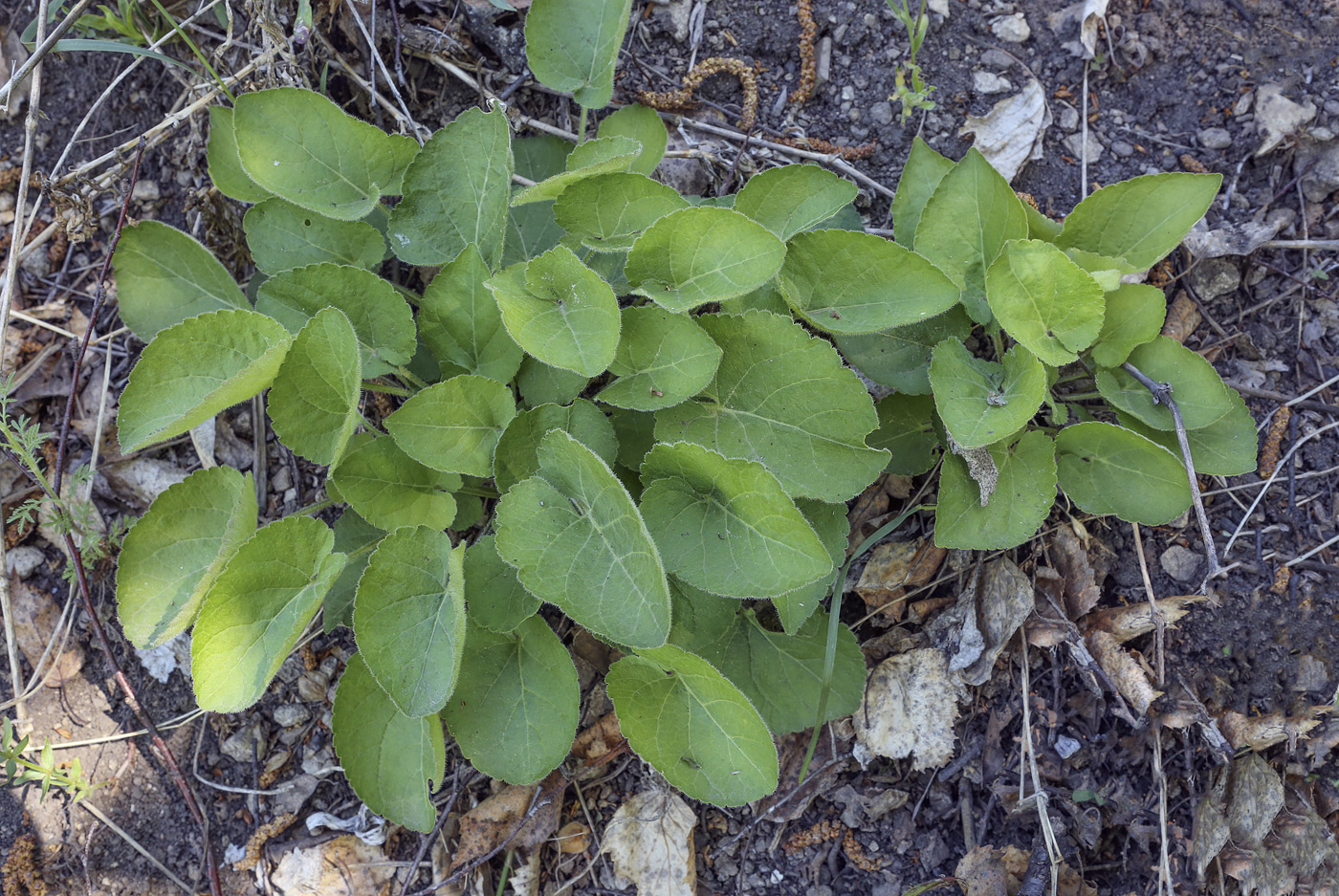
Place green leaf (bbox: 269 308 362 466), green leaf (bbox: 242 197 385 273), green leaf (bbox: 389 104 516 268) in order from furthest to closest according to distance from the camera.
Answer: green leaf (bbox: 242 197 385 273) < green leaf (bbox: 389 104 516 268) < green leaf (bbox: 269 308 362 466)

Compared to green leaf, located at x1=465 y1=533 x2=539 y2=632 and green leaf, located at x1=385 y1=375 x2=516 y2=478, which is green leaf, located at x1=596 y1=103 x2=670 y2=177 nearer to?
green leaf, located at x1=385 y1=375 x2=516 y2=478

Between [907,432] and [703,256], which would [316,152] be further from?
[907,432]

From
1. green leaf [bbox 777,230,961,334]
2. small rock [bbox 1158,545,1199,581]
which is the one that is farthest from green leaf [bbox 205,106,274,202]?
small rock [bbox 1158,545,1199,581]

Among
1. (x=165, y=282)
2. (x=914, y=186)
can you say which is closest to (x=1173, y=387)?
(x=914, y=186)

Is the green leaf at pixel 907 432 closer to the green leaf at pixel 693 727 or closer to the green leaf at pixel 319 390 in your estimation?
the green leaf at pixel 693 727

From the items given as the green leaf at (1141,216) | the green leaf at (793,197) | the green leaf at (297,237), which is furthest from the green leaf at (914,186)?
the green leaf at (297,237)

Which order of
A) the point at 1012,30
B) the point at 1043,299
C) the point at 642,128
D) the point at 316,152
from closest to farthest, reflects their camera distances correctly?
the point at 1043,299 → the point at 316,152 → the point at 642,128 → the point at 1012,30
